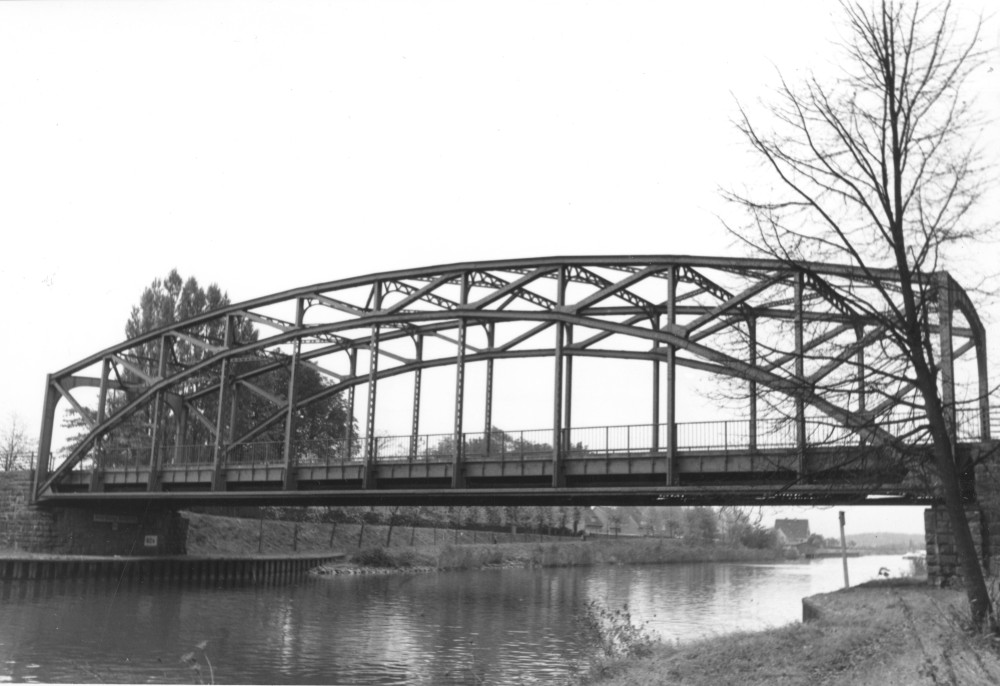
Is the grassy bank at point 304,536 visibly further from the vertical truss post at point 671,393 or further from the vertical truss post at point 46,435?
the vertical truss post at point 671,393

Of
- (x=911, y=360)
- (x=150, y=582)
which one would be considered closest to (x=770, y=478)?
(x=911, y=360)

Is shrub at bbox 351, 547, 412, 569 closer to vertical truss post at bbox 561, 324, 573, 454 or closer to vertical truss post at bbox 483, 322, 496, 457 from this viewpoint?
vertical truss post at bbox 483, 322, 496, 457

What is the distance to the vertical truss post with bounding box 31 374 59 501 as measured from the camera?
45.0m

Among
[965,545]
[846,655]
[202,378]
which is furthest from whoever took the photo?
[202,378]

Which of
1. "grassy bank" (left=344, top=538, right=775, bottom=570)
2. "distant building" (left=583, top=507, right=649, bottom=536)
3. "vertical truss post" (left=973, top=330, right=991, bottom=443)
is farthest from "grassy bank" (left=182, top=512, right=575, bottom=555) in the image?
"vertical truss post" (left=973, top=330, right=991, bottom=443)

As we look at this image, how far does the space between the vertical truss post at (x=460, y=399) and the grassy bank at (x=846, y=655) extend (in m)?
13.4

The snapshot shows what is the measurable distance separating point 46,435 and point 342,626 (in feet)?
81.8

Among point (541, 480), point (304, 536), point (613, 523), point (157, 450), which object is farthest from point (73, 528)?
point (613, 523)

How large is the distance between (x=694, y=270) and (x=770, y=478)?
715cm

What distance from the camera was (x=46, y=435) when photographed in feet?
151

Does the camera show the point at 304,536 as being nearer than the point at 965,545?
No

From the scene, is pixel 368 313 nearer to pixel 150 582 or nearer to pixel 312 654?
pixel 312 654

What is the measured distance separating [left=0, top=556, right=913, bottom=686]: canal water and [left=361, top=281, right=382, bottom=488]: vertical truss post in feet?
15.1

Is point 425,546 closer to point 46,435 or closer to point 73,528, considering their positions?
point 73,528
